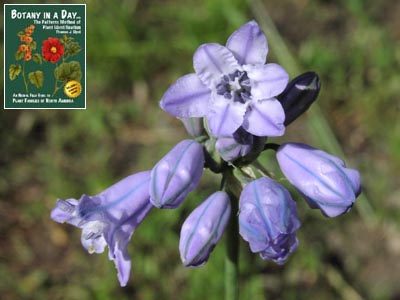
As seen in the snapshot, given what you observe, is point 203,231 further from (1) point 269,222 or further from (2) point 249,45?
(2) point 249,45

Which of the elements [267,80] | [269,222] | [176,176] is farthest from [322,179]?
[176,176]

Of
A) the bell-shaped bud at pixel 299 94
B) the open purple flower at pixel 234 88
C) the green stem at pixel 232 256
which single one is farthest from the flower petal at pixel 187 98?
the green stem at pixel 232 256

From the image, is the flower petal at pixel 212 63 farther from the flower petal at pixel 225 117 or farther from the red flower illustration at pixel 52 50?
the red flower illustration at pixel 52 50

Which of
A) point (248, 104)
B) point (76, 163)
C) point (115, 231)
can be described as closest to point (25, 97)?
point (76, 163)

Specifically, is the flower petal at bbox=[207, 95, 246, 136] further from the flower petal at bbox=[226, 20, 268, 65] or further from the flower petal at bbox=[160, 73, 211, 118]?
the flower petal at bbox=[226, 20, 268, 65]

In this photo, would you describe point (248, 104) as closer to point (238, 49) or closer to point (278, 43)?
point (238, 49)

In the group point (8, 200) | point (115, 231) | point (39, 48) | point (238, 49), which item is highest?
point (39, 48)
